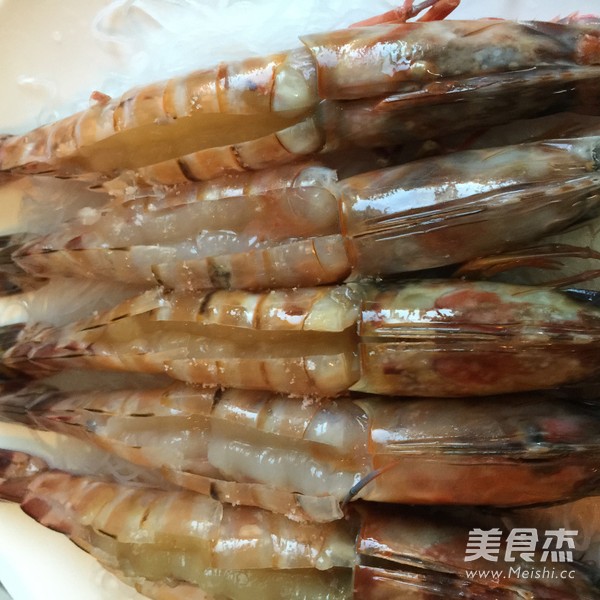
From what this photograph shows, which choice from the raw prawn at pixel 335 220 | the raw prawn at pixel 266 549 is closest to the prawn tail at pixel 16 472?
the raw prawn at pixel 266 549

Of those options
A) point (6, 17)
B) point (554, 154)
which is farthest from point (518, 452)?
point (6, 17)

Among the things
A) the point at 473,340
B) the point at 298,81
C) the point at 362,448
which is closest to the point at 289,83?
the point at 298,81

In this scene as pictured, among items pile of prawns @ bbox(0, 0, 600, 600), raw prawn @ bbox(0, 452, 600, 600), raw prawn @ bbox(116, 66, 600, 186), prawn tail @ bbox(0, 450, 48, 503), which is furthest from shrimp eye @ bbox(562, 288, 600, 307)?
prawn tail @ bbox(0, 450, 48, 503)

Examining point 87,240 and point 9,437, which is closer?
point 87,240

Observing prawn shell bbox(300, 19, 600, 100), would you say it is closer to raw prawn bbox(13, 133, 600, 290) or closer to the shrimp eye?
raw prawn bbox(13, 133, 600, 290)

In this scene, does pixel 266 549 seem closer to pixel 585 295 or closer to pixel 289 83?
pixel 585 295

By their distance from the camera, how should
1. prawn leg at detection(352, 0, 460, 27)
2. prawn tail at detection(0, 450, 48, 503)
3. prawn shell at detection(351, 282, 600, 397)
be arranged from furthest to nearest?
prawn tail at detection(0, 450, 48, 503) < prawn leg at detection(352, 0, 460, 27) < prawn shell at detection(351, 282, 600, 397)

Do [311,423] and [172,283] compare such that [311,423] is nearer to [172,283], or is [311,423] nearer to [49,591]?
[172,283]
